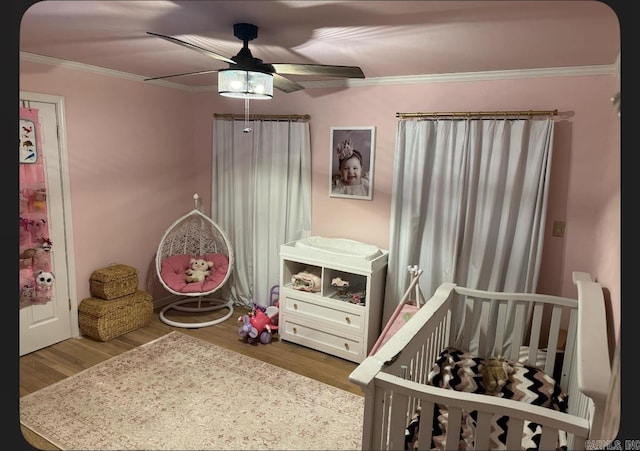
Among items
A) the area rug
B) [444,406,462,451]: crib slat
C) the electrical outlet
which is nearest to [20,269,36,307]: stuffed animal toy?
the area rug

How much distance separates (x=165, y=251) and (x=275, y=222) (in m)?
1.17

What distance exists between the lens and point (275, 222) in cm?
419

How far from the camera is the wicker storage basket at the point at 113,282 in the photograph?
12.0ft

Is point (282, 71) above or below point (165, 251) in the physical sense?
above

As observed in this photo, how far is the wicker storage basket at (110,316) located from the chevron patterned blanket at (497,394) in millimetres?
2663

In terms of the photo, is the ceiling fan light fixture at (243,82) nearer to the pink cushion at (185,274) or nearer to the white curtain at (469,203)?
the white curtain at (469,203)

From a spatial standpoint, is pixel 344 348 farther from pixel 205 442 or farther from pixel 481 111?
pixel 481 111

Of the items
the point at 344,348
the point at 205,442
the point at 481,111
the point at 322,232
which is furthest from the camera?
the point at 322,232

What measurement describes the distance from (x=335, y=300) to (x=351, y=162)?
1194 millimetres

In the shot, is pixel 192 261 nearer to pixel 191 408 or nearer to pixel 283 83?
pixel 191 408

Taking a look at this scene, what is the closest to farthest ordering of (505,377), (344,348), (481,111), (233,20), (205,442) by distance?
1. (233,20)
2. (505,377)
3. (205,442)
4. (481,111)
5. (344,348)

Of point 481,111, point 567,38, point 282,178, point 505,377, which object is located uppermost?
point 567,38

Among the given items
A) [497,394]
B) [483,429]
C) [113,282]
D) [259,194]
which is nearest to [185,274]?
[113,282]

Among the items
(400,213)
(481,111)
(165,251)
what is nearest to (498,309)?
(400,213)
